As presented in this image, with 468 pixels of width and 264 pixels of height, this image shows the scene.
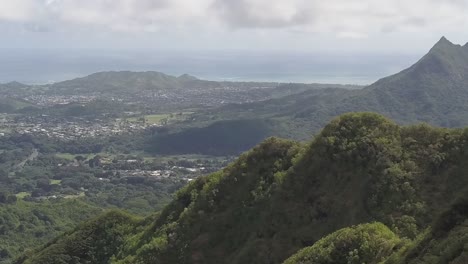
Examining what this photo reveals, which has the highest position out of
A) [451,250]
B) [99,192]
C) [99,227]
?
[451,250]

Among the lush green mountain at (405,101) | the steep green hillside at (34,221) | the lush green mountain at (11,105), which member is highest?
the lush green mountain at (405,101)

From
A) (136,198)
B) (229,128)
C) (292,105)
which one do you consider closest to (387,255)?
(136,198)

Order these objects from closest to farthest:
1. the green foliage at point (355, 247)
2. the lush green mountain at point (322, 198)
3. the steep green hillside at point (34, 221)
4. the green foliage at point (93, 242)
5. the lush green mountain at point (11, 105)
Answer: the green foliage at point (355, 247), the lush green mountain at point (322, 198), the green foliage at point (93, 242), the steep green hillside at point (34, 221), the lush green mountain at point (11, 105)

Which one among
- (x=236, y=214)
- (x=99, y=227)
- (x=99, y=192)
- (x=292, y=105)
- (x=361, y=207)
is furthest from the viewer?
(x=292, y=105)

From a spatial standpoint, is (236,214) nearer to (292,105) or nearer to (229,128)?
(229,128)

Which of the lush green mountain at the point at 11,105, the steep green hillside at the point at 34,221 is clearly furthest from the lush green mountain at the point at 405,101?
the lush green mountain at the point at 11,105

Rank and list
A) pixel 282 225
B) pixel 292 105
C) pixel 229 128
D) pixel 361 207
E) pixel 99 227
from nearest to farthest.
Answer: pixel 361 207 < pixel 282 225 < pixel 99 227 < pixel 229 128 < pixel 292 105

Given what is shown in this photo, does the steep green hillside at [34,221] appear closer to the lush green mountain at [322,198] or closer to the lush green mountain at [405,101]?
the lush green mountain at [322,198]
